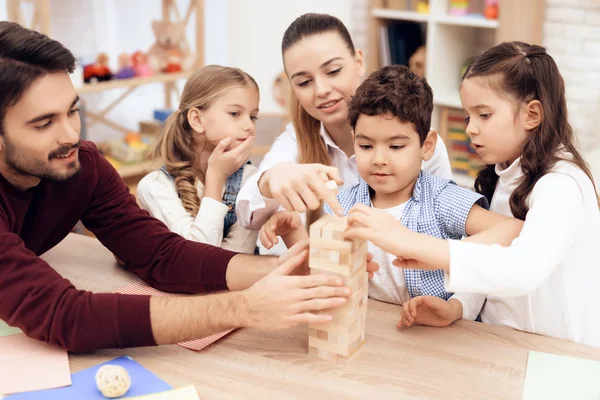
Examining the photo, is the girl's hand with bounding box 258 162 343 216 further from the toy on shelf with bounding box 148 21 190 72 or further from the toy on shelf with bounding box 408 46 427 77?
the toy on shelf with bounding box 148 21 190 72

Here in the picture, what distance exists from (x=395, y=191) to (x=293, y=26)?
705mm

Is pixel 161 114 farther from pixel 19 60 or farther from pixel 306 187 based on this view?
pixel 306 187

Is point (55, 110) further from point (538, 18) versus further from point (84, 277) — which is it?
point (538, 18)

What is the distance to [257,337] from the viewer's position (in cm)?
143

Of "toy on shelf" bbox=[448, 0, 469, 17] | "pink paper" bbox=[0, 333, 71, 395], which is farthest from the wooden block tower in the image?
"toy on shelf" bbox=[448, 0, 469, 17]

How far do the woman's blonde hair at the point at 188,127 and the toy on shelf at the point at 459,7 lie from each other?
2.22 metres

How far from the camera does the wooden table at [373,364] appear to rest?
1.23 metres

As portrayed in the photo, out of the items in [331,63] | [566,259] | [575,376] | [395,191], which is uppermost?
[331,63]

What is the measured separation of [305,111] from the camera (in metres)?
2.12

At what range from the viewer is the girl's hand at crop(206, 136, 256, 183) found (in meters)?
1.96

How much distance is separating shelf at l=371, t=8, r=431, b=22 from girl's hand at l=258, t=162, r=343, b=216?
2.80 meters

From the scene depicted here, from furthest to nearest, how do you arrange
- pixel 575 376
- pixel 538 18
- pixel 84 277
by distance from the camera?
pixel 538 18 → pixel 84 277 → pixel 575 376

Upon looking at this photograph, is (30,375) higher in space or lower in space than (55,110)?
lower

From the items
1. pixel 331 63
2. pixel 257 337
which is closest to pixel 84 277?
pixel 257 337
